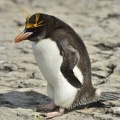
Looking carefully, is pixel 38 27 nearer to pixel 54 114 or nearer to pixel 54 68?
pixel 54 68

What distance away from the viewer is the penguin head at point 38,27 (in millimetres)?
4062

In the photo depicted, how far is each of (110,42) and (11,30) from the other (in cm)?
193

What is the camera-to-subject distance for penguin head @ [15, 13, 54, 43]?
4.06 metres

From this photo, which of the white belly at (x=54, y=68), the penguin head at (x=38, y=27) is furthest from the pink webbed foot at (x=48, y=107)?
the penguin head at (x=38, y=27)

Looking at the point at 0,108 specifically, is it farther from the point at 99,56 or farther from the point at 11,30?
the point at 11,30

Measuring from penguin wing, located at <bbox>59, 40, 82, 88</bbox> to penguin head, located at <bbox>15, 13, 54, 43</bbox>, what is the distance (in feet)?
0.59

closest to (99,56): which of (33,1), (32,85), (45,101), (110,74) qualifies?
(110,74)

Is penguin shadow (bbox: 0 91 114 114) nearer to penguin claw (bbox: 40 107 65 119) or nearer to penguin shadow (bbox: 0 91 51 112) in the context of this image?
penguin shadow (bbox: 0 91 51 112)

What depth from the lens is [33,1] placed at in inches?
413

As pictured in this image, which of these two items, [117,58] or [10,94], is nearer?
[10,94]

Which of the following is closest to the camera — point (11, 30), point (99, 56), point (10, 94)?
point (10, 94)

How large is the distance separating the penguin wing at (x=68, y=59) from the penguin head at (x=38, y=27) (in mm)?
179

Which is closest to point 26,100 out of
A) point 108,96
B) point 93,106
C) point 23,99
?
point 23,99

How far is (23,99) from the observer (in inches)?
184
